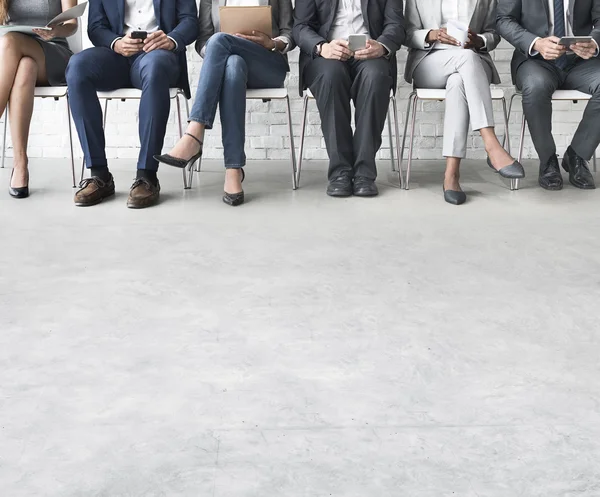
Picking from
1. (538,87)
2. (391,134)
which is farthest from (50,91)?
(538,87)

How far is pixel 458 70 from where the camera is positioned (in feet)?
12.0

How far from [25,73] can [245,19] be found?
103 cm

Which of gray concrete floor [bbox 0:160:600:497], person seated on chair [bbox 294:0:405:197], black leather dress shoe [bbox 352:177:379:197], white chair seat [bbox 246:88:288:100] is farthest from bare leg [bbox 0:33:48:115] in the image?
black leather dress shoe [bbox 352:177:379:197]

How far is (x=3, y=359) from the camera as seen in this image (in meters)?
1.81

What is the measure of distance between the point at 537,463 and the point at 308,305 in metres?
0.93

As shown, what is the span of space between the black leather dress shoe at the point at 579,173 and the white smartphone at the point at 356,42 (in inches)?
48.5

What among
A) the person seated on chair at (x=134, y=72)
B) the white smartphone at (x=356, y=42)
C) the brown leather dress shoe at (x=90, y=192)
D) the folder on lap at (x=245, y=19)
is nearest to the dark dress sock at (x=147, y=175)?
the person seated on chair at (x=134, y=72)

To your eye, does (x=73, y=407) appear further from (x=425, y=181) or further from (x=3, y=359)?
(x=425, y=181)

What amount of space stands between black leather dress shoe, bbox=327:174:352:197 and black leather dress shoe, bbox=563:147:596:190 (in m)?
1.13

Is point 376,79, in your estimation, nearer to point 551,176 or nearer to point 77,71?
point 551,176

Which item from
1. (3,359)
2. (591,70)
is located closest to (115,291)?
(3,359)

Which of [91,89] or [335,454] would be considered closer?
[335,454]

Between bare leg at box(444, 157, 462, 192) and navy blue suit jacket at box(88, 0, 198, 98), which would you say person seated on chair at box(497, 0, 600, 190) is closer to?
bare leg at box(444, 157, 462, 192)

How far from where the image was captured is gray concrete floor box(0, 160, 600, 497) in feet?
4.42
